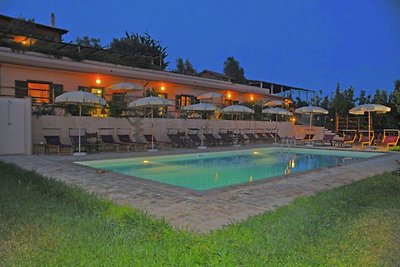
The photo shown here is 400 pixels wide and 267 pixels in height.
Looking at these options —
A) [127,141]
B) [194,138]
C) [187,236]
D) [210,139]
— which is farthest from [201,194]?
[210,139]

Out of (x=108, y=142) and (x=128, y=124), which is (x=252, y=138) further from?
(x=108, y=142)

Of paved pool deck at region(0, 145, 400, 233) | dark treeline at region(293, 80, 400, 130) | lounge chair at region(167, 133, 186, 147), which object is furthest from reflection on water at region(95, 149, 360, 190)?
dark treeline at region(293, 80, 400, 130)

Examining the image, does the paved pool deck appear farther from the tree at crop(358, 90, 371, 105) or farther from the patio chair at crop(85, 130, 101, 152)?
the tree at crop(358, 90, 371, 105)

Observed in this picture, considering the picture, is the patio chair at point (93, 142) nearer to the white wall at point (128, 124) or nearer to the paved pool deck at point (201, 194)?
the white wall at point (128, 124)

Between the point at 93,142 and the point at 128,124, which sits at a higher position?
the point at 128,124

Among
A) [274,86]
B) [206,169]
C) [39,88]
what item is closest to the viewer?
[206,169]

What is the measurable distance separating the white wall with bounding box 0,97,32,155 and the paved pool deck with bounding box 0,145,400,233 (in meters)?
3.43

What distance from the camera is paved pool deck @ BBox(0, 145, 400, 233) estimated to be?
506 cm

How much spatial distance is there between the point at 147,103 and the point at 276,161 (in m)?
6.29

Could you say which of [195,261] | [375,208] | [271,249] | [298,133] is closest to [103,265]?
[195,261]

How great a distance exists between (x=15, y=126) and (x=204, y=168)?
7216mm

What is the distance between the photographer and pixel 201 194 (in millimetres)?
6410

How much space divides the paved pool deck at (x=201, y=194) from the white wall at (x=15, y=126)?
343 centimetres

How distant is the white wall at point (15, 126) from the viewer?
12.6m
